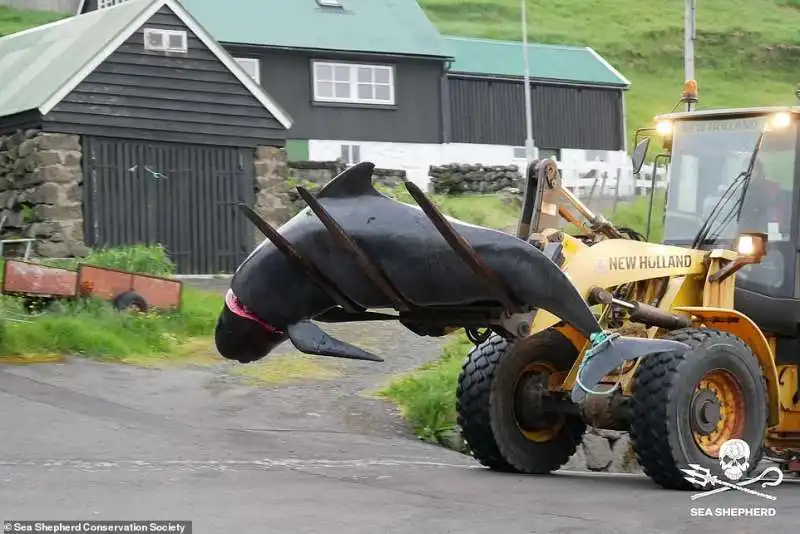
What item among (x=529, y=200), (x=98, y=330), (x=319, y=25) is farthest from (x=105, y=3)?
(x=529, y=200)

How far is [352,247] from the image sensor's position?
29.5 feet

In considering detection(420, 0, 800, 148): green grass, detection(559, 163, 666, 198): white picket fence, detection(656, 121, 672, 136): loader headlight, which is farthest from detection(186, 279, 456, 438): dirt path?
detection(420, 0, 800, 148): green grass

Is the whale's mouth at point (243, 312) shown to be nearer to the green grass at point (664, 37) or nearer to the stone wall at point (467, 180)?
the stone wall at point (467, 180)

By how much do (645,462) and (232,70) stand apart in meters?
17.6

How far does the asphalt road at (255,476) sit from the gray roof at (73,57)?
31.3ft

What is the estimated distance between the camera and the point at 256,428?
13.4m

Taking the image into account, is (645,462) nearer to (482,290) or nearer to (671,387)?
(671,387)

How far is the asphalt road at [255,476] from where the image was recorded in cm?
823

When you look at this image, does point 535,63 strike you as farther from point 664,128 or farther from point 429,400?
point 664,128

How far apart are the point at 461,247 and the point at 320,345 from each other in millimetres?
1126

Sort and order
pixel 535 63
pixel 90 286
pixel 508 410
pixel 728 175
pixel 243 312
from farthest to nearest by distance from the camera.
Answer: pixel 535 63, pixel 90 286, pixel 728 175, pixel 508 410, pixel 243 312

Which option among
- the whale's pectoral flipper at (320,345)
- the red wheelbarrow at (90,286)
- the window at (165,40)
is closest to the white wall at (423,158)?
the window at (165,40)

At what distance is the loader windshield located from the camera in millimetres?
11062

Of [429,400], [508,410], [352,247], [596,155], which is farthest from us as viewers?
[596,155]
